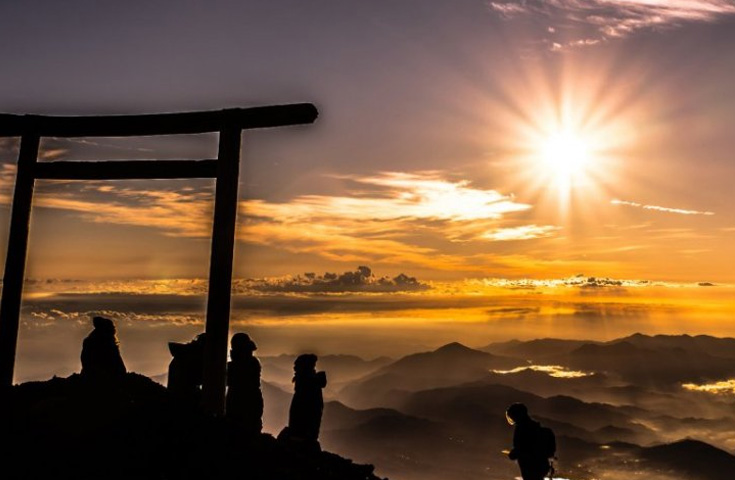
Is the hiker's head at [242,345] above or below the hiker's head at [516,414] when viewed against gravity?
above

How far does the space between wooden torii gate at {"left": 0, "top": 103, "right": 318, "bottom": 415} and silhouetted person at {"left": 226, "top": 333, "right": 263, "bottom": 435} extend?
2.66 meters

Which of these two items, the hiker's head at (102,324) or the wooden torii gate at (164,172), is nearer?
the wooden torii gate at (164,172)

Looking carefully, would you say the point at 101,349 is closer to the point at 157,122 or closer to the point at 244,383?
the point at 244,383

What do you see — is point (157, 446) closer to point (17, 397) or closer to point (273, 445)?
point (273, 445)

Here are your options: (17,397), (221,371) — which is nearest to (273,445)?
(221,371)

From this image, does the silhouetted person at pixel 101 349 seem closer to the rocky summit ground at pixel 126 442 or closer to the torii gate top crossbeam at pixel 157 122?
the rocky summit ground at pixel 126 442

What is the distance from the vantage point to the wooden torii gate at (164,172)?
36.4 ft

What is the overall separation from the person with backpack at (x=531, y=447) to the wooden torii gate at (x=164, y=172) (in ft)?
16.9

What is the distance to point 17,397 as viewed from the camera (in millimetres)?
10664

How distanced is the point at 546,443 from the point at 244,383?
659 cm

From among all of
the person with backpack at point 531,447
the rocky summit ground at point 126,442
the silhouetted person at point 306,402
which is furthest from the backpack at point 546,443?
the silhouetted person at point 306,402

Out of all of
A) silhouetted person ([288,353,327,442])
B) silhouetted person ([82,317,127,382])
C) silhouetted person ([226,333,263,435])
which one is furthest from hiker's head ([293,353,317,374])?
silhouetted person ([82,317,127,382])

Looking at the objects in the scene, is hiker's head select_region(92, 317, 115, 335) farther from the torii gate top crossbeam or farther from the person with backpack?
the person with backpack

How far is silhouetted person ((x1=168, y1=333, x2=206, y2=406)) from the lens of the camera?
44.5 feet
